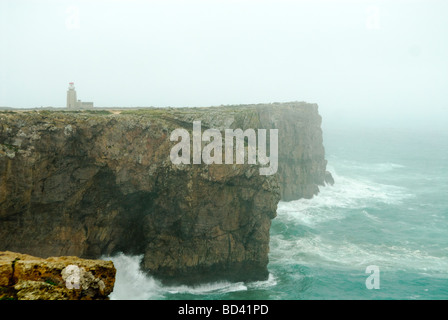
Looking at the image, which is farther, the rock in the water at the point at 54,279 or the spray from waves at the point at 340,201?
the spray from waves at the point at 340,201

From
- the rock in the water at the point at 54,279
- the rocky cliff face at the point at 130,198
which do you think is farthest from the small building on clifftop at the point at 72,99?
the rock in the water at the point at 54,279

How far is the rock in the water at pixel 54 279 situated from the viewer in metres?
12.0

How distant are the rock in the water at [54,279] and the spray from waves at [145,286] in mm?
21227

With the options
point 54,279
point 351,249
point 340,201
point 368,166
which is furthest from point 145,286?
point 368,166

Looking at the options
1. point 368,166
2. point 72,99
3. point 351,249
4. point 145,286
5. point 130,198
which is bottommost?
point 145,286

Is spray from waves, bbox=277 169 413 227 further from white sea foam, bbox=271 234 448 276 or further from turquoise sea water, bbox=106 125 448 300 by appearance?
white sea foam, bbox=271 234 448 276

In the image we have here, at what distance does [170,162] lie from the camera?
35156 mm

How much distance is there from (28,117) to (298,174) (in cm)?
5131

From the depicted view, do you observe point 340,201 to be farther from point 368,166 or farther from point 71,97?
point 71,97

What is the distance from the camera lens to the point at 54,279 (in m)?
12.8

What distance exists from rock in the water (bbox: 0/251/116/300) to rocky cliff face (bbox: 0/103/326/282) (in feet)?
60.5

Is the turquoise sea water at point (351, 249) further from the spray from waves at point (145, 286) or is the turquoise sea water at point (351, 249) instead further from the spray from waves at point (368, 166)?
the spray from waves at point (368, 166)

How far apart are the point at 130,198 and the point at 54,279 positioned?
2312 centimetres
